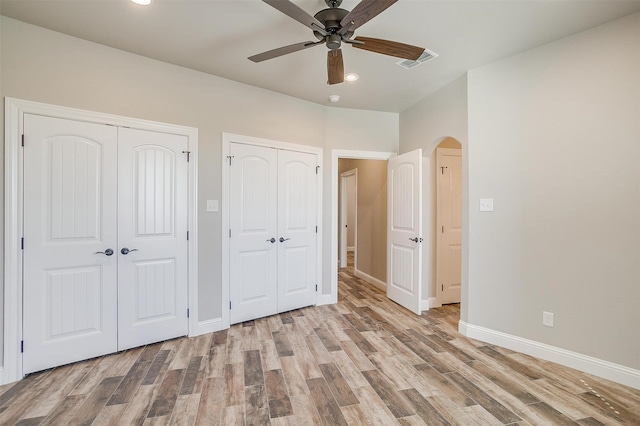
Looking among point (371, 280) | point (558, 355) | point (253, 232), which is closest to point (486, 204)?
point (558, 355)

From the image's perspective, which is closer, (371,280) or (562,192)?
(562,192)

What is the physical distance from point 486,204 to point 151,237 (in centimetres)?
344

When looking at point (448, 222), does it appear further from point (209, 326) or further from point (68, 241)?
point (68, 241)

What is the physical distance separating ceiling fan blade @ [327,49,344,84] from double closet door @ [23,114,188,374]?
68.1 inches

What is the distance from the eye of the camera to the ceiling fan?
1.66 metres

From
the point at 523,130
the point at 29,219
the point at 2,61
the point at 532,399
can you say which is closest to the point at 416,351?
the point at 532,399

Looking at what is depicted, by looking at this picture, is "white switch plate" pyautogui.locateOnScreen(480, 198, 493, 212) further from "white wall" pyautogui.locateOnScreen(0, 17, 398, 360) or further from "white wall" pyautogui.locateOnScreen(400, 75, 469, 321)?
"white wall" pyautogui.locateOnScreen(0, 17, 398, 360)

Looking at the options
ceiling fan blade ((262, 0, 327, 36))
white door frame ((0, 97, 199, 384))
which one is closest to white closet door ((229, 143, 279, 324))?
white door frame ((0, 97, 199, 384))

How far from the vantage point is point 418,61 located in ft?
9.26

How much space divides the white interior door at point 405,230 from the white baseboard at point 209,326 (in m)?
2.36

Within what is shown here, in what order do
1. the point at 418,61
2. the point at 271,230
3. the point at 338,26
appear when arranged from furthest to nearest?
the point at 271,230 → the point at 418,61 → the point at 338,26

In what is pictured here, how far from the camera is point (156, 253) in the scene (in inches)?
113

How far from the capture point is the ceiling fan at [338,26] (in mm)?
1662

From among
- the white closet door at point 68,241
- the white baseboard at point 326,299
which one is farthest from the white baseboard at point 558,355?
the white closet door at point 68,241
